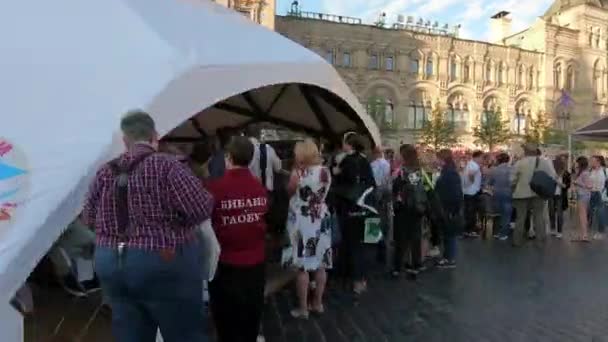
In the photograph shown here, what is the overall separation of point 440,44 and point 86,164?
48895mm

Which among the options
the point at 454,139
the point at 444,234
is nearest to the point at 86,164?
the point at 444,234

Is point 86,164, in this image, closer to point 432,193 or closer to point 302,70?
point 302,70

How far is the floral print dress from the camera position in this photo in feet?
19.0

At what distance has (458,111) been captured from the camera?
171ft

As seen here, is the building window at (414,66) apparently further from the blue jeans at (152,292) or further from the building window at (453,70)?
the blue jeans at (152,292)

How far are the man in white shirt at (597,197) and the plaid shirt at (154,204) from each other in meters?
10.5

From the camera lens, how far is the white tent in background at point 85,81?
4.08 metres

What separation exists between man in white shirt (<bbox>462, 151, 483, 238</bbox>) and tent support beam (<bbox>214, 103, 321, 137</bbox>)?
10.4ft

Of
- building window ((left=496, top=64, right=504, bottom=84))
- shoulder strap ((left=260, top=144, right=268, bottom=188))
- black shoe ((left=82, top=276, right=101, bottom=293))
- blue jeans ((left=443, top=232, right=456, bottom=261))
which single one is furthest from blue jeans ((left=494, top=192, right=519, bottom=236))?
building window ((left=496, top=64, right=504, bottom=84))

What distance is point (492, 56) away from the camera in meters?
53.4

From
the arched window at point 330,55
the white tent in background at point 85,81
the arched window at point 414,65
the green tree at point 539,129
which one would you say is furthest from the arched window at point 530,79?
the white tent in background at point 85,81

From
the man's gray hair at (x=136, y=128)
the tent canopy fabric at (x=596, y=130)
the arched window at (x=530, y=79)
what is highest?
the arched window at (x=530, y=79)

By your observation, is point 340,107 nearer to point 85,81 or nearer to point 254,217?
point 85,81

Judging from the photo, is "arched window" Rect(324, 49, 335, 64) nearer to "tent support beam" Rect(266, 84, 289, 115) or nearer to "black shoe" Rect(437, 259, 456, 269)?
"tent support beam" Rect(266, 84, 289, 115)
